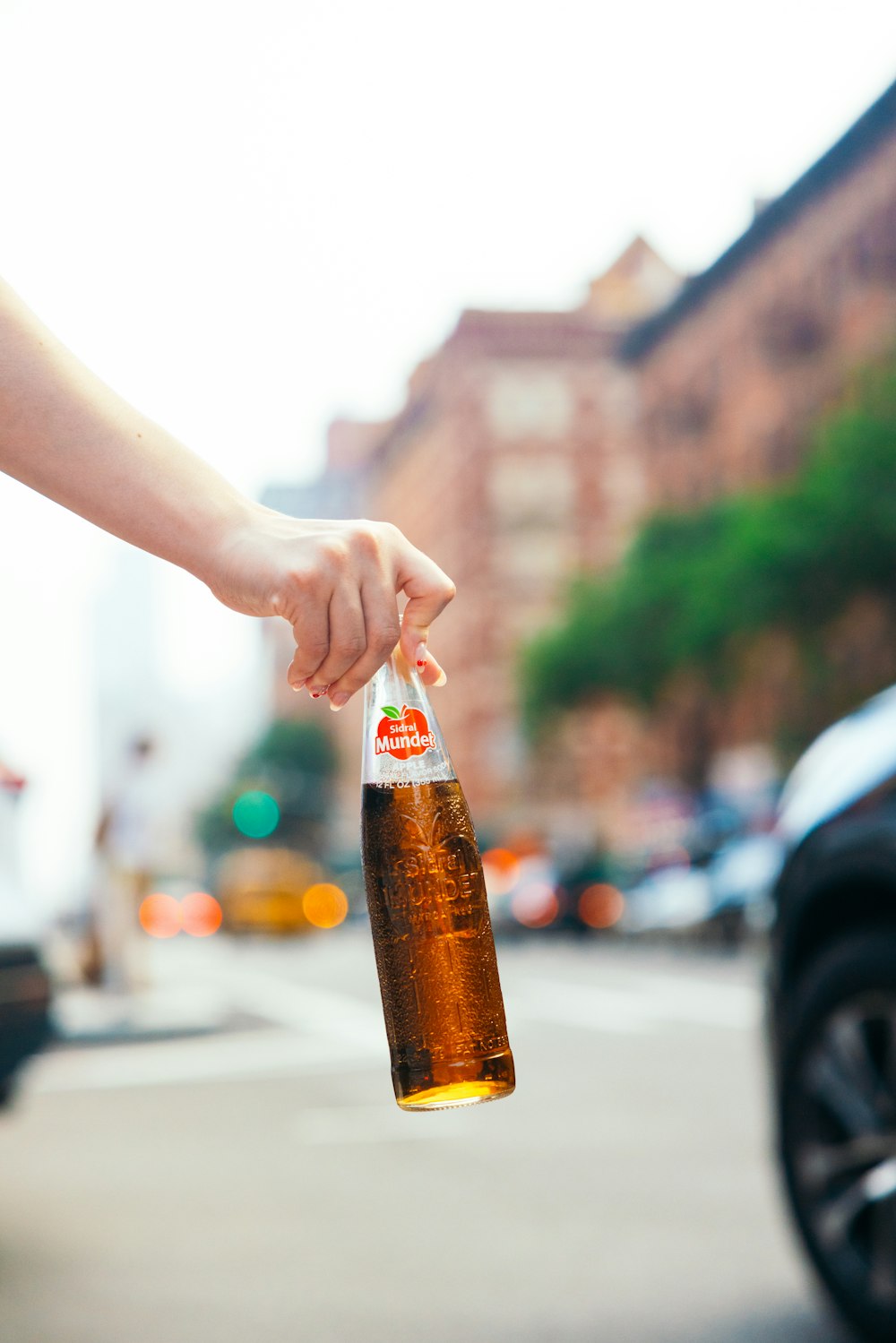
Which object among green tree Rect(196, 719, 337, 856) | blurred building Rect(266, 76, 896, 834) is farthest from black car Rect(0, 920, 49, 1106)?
green tree Rect(196, 719, 337, 856)

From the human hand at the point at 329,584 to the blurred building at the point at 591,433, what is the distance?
39708 millimetres

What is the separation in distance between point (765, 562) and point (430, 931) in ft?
97.6

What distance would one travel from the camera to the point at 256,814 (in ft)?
87.1

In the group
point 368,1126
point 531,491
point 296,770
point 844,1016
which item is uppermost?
point 296,770

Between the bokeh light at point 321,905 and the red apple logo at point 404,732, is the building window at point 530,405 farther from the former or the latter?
the red apple logo at point 404,732

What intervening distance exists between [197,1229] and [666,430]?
48.1m

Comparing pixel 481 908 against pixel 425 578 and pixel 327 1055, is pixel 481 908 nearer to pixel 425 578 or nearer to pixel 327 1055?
pixel 425 578

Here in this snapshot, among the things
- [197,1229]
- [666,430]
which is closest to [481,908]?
[197,1229]

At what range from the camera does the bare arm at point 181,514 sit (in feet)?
5.18

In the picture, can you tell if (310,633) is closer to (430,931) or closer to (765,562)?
(430,931)

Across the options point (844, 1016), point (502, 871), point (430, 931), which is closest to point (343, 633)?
point (430, 931)

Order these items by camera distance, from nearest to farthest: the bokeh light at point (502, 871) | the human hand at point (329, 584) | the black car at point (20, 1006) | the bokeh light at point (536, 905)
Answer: the human hand at point (329, 584) → the black car at point (20, 1006) → the bokeh light at point (536, 905) → the bokeh light at point (502, 871)

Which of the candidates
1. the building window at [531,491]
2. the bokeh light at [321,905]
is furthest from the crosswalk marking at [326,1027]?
the building window at [531,491]

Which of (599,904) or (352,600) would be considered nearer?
(352,600)
